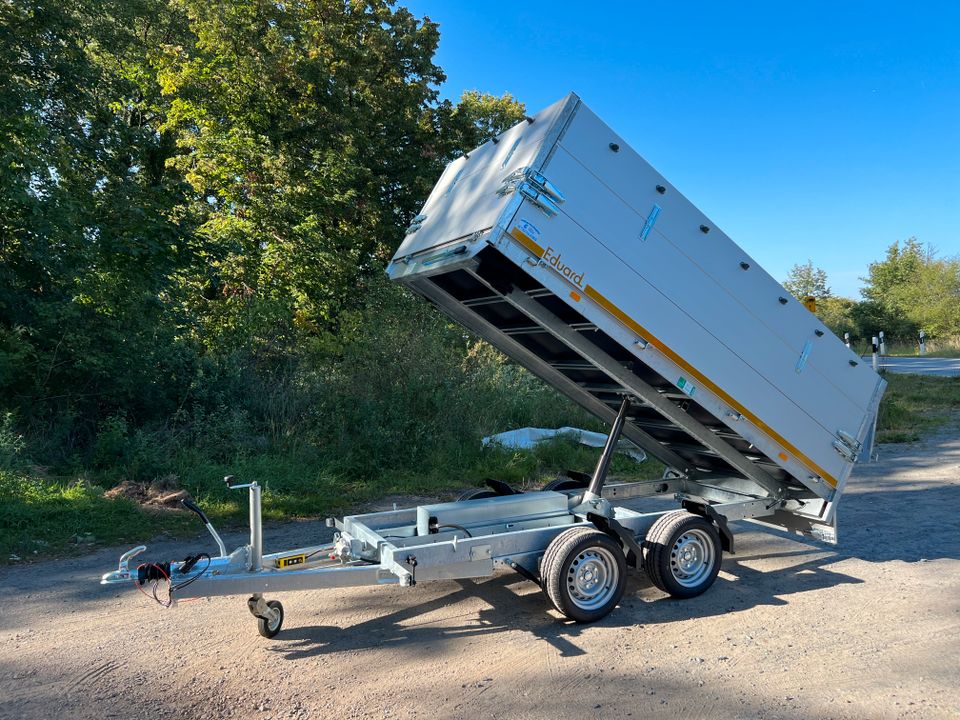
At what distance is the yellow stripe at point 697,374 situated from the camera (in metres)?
4.93

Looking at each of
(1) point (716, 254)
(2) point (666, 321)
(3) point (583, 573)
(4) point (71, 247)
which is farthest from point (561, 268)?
(4) point (71, 247)

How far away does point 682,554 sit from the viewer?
5.54m

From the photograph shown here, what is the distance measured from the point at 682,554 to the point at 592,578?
3.03ft

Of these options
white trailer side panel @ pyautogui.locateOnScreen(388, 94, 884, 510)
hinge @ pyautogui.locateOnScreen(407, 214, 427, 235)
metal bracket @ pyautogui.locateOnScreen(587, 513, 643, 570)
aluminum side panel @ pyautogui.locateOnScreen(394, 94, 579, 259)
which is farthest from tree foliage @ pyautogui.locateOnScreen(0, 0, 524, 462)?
metal bracket @ pyautogui.locateOnScreen(587, 513, 643, 570)

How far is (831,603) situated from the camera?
5344 millimetres

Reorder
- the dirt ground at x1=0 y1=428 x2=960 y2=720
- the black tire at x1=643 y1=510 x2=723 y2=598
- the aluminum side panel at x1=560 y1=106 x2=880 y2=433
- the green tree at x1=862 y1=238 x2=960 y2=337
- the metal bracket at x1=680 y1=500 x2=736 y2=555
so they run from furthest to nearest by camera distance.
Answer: the green tree at x1=862 y1=238 x2=960 y2=337, the metal bracket at x1=680 y1=500 x2=736 y2=555, the black tire at x1=643 y1=510 x2=723 y2=598, the aluminum side panel at x1=560 y1=106 x2=880 y2=433, the dirt ground at x1=0 y1=428 x2=960 y2=720

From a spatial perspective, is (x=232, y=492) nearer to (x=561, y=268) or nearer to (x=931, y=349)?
(x=561, y=268)

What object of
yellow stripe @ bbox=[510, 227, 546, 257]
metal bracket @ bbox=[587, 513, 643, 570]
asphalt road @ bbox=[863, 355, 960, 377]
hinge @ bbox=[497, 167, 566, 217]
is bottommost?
metal bracket @ bbox=[587, 513, 643, 570]

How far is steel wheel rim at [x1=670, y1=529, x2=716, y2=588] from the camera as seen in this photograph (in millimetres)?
5477

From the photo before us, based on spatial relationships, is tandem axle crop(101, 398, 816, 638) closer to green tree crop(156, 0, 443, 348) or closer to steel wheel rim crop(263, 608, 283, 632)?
steel wheel rim crop(263, 608, 283, 632)

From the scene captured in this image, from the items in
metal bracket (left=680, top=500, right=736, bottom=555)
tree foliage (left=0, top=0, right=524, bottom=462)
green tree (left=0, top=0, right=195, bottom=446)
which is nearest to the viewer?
metal bracket (left=680, top=500, right=736, bottom=555)

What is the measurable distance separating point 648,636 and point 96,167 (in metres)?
12.2

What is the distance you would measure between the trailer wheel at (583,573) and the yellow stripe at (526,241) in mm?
2075

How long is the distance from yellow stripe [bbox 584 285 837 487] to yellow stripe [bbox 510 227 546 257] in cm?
46
